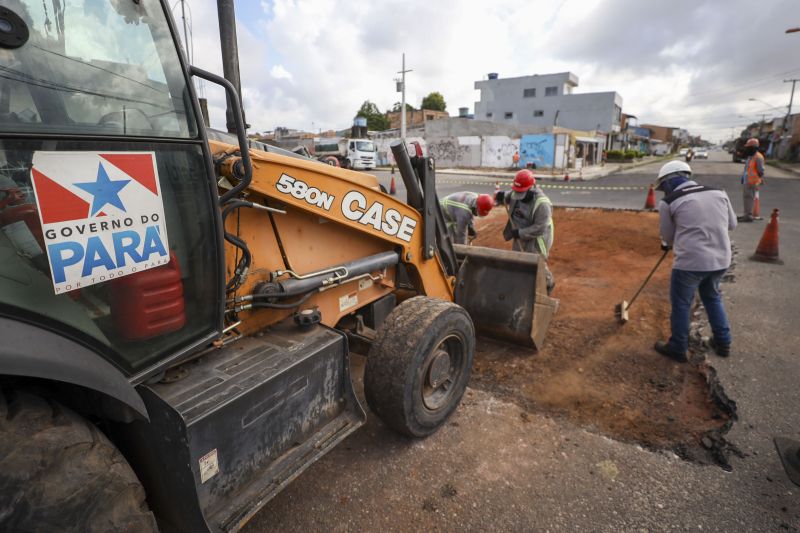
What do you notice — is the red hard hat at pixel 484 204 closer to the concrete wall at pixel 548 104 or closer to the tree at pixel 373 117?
the concrete wall at pixel 548 104

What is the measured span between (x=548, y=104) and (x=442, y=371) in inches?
1910

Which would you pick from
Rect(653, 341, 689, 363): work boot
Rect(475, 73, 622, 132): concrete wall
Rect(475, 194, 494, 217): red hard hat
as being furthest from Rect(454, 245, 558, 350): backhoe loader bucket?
Rect(475, 73, 622, 132): concrete wall

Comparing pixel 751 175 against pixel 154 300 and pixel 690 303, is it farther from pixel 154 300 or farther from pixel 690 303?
pixel 154 300

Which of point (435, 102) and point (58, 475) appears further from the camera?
point (435, 102)

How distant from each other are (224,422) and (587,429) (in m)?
2.41

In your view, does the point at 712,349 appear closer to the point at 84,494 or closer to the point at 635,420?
the point at 635,420

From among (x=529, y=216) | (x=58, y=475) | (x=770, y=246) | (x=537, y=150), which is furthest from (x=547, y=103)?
(x=58, y=475)

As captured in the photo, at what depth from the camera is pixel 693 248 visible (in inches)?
148

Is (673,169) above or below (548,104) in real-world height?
below

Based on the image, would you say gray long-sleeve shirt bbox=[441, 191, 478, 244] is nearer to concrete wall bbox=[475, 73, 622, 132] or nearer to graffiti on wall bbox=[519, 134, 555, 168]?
graffiti on wall bbox=[519, 134, 555, 168]

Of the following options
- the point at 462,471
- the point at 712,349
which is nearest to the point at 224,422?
the point at 462,471

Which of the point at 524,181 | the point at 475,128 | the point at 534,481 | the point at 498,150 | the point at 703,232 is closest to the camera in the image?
the point at 534,481

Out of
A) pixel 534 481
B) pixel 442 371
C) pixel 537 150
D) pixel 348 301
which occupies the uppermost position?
pixel 537 150

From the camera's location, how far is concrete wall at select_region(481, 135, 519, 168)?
3117 centimetres
